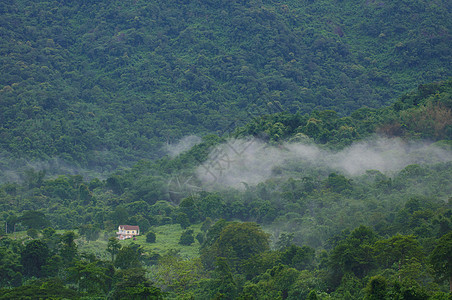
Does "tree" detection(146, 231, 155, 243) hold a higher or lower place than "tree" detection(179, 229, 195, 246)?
higher

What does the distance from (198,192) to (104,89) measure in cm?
4473

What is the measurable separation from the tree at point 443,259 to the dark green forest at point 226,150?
76mm

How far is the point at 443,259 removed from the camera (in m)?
22.0

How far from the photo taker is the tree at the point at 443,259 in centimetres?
2178

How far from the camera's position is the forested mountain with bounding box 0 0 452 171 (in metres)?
77.6

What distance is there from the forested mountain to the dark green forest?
29 cm

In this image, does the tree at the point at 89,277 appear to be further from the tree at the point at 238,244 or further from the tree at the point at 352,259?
the tree at the point at 352,259

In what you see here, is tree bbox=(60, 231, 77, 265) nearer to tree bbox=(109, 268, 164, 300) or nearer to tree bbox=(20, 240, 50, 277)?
tree bbox=(20, 240, 50, 277)

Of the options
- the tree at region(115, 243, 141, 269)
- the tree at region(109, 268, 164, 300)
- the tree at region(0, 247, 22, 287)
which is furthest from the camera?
the tree at region(115, 243, 141, 269)

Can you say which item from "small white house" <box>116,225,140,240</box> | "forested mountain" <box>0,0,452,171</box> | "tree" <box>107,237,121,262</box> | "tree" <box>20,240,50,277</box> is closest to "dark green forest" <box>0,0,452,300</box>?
"tree" <box>20,240,50,277</box>

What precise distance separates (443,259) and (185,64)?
237ft

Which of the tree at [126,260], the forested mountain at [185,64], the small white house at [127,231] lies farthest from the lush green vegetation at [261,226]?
the forested mountain at [185,64]

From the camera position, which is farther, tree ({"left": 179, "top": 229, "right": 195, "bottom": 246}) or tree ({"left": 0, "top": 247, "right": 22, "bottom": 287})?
tree ({"left": 179, "top": 229, "right": 195, "bottom": 246})

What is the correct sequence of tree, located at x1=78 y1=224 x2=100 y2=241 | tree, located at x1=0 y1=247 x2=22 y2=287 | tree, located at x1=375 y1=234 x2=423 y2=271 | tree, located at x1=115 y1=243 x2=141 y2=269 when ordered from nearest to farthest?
tree, located at x1=375 y1=234 x2=423 y2=271, tree, located at x1=0 y1=247 x2=22 y2=287, tree, located at x1=115 y1=243 x2=141 y2=269, tree, located at x1=78 y1=224 x2=100 y2=241
